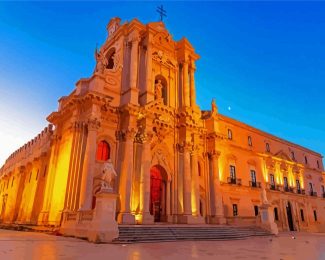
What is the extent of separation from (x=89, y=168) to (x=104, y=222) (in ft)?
17.7

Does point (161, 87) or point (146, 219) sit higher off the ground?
point (161, 87)

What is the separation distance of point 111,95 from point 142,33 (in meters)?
7.50

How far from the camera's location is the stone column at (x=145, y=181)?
18.5m

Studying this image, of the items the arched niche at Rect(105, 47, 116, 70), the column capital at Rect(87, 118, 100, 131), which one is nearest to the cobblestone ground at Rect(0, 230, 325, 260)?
the column capital at Rect(87, 118, 100, 131)

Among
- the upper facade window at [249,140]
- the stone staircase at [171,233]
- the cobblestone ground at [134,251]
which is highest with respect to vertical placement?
the upper facade window at [249,140]

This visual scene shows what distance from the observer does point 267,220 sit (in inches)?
846

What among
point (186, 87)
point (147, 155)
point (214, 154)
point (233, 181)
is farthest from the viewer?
point (233, 181)

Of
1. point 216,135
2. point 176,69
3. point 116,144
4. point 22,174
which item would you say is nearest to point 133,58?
point 176,69

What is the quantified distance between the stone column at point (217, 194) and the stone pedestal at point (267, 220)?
330 centimetres

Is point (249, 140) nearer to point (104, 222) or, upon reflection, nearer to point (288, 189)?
point (288, 189)

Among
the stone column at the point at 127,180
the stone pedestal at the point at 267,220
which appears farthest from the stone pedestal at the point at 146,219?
the stone pedestal at the point at 267,220

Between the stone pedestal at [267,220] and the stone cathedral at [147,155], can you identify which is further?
the stone pedestal at [267,220]

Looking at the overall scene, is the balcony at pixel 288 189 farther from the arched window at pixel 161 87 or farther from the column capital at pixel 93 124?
the column capital at pixel 93 124

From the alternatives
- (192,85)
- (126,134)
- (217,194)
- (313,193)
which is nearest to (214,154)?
(217,194)
